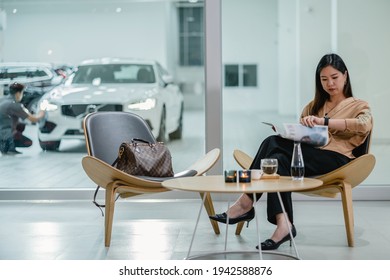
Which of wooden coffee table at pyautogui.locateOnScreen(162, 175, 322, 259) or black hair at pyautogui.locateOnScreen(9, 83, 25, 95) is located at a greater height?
black hair at pyautogui.locateOnScreen(9, 83, 25, 95)

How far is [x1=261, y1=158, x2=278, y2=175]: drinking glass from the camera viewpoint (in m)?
4.42

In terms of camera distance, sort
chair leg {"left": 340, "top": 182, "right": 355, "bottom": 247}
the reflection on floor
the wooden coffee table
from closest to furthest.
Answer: the wooden coffee table < the reflection on floor < chair leg {"left": 340, "top": 182, "right": 355, "bottom": 247}

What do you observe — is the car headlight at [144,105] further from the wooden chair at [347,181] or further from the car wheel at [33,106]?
the wooden chair at [347,181]

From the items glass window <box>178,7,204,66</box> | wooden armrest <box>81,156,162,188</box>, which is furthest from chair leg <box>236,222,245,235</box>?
glass window <box>178,7,204,66</box>

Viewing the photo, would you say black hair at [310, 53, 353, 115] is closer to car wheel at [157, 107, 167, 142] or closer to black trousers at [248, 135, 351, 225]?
black trousers at [248, 135, 351, 225]

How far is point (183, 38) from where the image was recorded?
21.3 ft

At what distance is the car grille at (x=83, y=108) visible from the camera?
6629mm

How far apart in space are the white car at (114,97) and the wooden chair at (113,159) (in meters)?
1.02

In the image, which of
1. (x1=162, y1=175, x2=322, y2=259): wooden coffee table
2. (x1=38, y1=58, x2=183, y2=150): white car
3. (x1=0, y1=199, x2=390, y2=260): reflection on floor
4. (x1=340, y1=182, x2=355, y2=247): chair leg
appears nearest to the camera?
(x1=162, y1=175, x2=322, y2=259): wooden coffee table

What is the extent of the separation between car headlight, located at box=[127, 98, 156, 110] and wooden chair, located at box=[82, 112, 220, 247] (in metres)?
1.03

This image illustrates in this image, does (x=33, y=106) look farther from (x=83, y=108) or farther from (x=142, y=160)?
(x=142, y=160)

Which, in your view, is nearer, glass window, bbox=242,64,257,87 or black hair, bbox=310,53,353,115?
black hair, bbox=310,53,353,115

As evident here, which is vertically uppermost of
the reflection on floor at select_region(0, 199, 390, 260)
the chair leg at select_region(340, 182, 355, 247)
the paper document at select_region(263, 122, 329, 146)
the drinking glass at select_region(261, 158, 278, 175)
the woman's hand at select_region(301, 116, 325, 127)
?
the woman's hand at select_region(301, 116, 325, 127)
